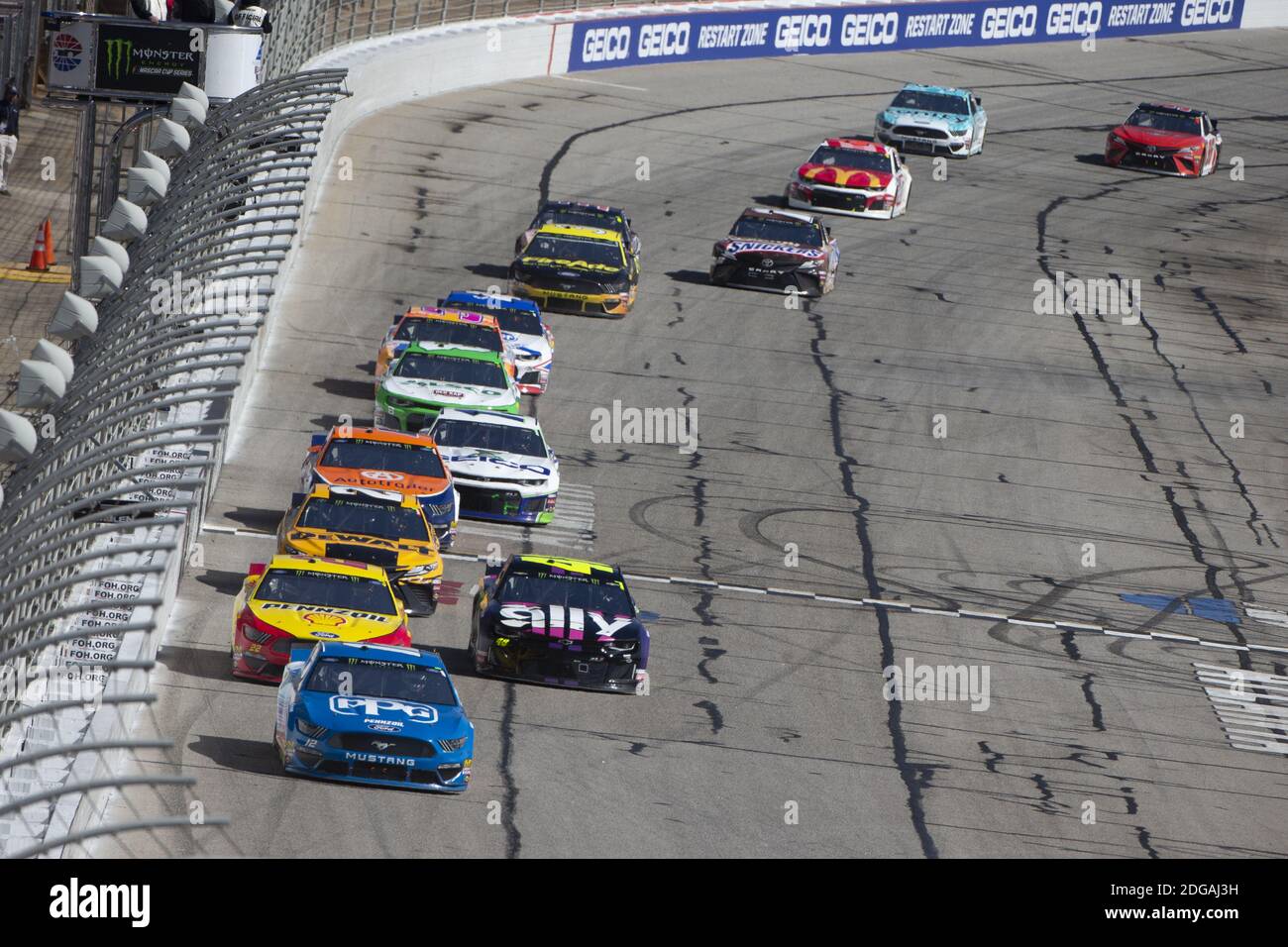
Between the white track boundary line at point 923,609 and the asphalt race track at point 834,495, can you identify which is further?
the white track boundary line at point 923,609

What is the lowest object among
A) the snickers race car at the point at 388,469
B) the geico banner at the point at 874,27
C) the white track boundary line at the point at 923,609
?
the white track boundary line at the point at 923,609

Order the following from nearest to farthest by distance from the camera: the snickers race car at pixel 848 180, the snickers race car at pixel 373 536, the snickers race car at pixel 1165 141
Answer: the snickers race car at pixel 373 536 < the snickers race car at pixel 848 180 < the snickers race car at pixel 1165 141

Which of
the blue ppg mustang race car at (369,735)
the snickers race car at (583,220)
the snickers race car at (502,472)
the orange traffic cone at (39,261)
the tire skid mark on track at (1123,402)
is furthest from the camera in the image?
the snickers race car at (583,220)

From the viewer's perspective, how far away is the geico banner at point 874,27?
5162cm

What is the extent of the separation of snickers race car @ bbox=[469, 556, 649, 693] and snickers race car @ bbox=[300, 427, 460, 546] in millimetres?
3558

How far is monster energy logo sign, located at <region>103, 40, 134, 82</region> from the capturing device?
2100cm

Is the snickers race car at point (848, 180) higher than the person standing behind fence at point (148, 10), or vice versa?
the person standing behind fence at point (148, 10)

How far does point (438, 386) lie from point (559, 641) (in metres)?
8.49

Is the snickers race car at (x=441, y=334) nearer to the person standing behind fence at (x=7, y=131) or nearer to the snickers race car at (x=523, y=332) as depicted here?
the snickers race car at (x=523, y=332)

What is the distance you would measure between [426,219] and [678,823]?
937 inches

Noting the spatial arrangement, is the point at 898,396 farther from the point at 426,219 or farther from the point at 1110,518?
the point at 426,219

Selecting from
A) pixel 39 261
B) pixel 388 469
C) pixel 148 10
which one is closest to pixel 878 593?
pixel 388 469

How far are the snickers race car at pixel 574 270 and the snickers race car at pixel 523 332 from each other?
2290 mm

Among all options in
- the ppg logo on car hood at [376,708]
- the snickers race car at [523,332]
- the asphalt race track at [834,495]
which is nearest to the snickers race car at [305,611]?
the asphalt race track at [834,495]
